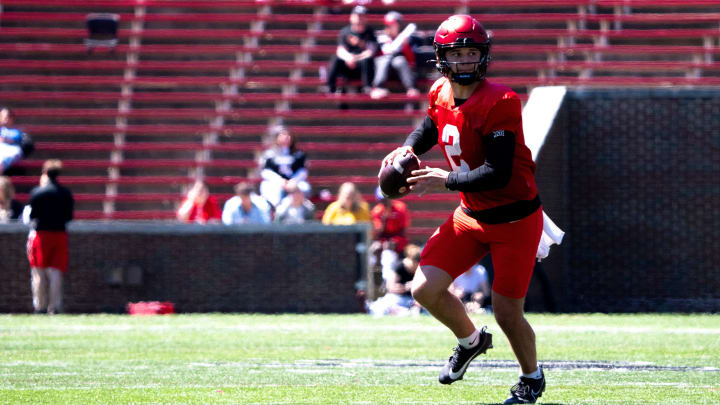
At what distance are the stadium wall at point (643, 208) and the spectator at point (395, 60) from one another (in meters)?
4.23

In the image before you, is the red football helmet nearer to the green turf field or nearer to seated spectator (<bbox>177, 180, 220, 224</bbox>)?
the green turf field

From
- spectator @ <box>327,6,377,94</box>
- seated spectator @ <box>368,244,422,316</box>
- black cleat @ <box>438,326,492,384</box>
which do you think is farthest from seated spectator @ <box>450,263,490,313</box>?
black cleat @ <box>438,326,492,384</box>

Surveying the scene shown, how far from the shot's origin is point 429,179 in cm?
644

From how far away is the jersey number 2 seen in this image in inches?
253

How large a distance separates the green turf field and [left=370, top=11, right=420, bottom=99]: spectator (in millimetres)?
5308

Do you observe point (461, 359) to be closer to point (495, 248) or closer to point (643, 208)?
point (495, 248)

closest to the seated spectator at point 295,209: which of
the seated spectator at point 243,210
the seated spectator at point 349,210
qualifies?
the seated spectator at point 243,210

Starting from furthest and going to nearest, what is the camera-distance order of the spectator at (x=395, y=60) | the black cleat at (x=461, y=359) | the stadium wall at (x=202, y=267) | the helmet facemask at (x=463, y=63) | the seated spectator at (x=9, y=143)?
1. the spectator at (x=395, y=60)
2. the seated spectator at (x=9, y=143)
3. the stadium wall at (x=202, y=267)
4. the black cleat at (x=461, y=359)
5. the helmet facemask at (x=463, y=63)

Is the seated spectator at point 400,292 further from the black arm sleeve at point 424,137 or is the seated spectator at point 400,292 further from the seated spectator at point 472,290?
the black arm sleeve at point 424,137

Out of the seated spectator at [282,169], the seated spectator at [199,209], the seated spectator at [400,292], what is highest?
the seated spectator at [282,169]

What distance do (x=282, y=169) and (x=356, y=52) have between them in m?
2.84

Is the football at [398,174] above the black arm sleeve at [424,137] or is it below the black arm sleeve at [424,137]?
below

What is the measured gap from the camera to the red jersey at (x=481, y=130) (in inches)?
246

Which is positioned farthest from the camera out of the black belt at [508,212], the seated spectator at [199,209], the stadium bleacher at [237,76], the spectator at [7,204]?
the stadium bleacher at [237,76]
